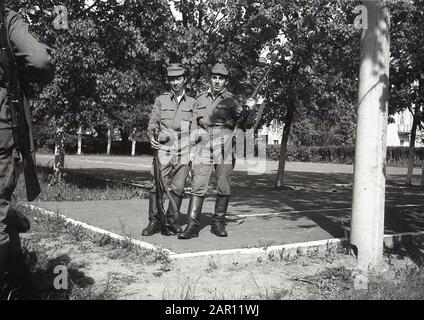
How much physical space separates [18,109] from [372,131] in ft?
12.3

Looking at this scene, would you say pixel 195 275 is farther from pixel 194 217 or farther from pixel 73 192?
pixel 73 192

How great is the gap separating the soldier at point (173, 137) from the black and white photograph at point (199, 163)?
0.02 m

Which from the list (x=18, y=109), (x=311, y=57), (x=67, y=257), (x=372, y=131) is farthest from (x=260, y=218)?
(x=311, y=57)

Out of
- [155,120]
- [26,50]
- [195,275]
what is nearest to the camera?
[26,50]

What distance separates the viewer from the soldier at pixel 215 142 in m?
6.50

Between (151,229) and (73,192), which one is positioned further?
(73,192)

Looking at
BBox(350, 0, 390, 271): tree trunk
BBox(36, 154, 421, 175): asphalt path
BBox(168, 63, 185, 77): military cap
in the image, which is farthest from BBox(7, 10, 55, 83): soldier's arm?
BBox(36, 154, 421, 175): asphalt path

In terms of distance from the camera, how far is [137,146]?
179ft

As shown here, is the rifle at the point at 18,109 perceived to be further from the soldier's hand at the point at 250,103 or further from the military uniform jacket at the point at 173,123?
the soldier's hand at the point at 250,103

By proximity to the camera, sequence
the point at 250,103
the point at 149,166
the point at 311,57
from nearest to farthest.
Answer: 1. the point at 250,103
2. the point at 311,57
3. the point at 149,166

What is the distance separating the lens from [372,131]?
5.67 m

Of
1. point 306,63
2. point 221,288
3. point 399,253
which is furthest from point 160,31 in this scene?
point 221,288

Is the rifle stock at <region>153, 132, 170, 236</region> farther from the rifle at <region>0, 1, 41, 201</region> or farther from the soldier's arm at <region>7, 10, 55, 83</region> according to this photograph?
the soldier's arm at <region>7, 10, 55, 83</region>

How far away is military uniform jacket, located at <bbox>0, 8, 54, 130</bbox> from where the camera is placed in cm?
337
